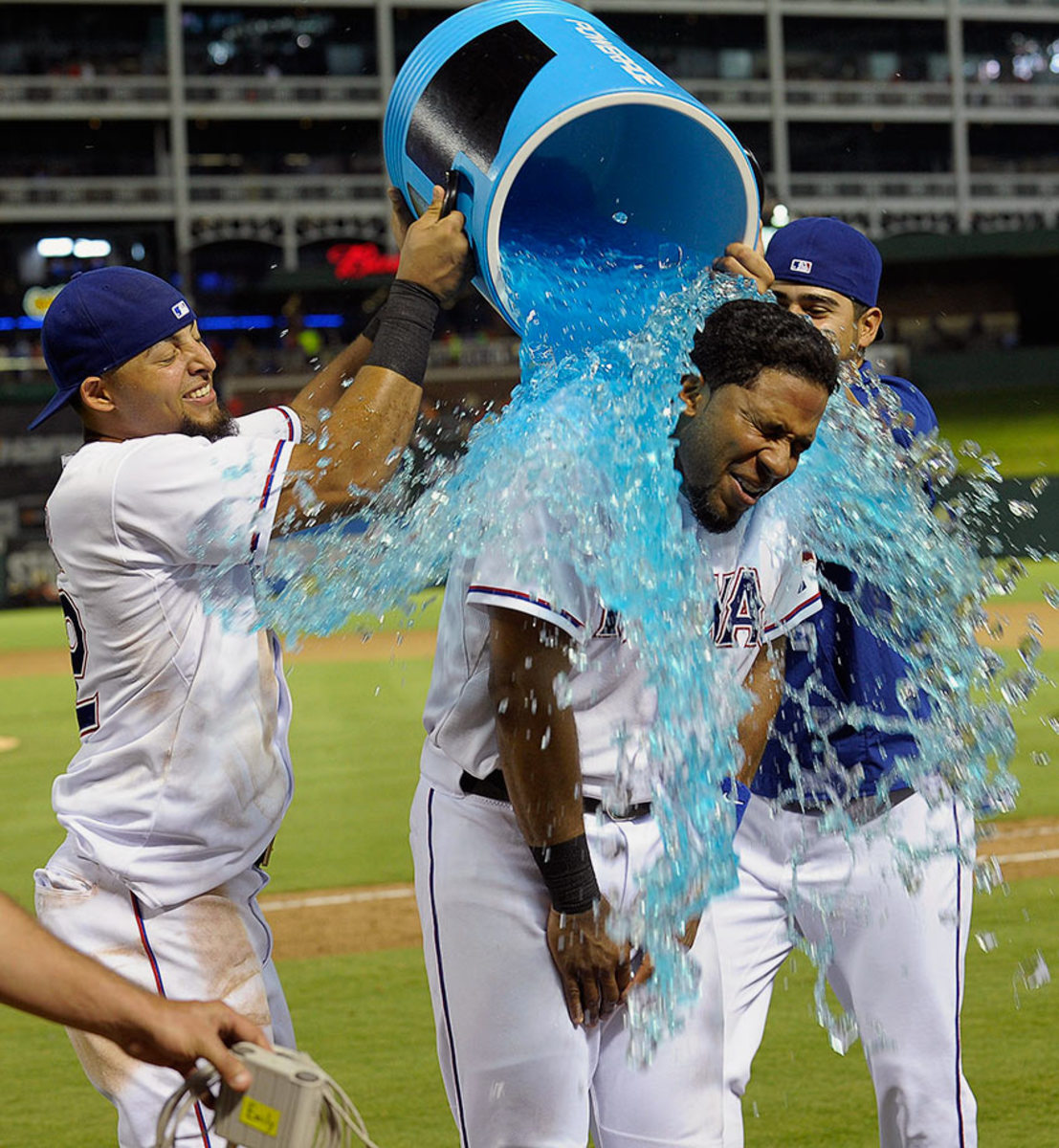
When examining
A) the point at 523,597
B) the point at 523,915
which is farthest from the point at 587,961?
the point at 523,597

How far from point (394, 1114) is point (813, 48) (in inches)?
2335

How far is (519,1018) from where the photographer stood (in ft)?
→ 8.59

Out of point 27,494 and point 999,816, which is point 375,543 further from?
point 27,494

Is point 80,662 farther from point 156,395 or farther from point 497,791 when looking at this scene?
point 497,791

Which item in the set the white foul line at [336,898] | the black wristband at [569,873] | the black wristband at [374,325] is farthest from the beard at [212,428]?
the white foul line at [336,898]

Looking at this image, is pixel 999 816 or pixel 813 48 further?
pixel 813 48

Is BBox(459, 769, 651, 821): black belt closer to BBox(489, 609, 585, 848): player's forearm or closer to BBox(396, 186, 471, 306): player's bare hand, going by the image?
BBox(489, 609, 585, 848): player's forearm

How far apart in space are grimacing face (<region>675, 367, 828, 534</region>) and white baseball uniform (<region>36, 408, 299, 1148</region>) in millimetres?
803

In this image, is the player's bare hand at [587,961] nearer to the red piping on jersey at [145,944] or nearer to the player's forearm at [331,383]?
the red piping on jersey at [145,944]

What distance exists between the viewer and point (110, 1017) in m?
1.87

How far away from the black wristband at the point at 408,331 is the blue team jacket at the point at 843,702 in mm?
1030

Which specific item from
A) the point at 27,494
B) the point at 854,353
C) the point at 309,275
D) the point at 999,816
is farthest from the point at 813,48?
the point at 854,353

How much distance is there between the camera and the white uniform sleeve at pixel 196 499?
288 cm

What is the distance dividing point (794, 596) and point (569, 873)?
2.77ft
